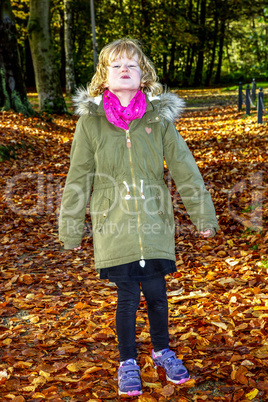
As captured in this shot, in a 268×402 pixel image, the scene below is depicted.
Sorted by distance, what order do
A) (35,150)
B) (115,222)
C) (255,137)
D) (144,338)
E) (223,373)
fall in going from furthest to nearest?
(35,150) → (255,137) → (144,338) → (223,373) → (115,222)

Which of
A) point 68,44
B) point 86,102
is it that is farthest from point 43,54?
point 86,102

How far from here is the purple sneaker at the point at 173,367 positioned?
10.3 ft

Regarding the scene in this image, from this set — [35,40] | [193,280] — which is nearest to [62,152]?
[35,40]

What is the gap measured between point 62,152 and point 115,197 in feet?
32.1

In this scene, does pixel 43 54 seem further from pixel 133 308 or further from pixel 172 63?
pixel 172 63

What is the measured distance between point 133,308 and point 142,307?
143 centimetres

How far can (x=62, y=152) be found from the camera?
1251 cm

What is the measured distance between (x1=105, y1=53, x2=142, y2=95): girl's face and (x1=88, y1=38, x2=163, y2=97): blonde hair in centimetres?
3

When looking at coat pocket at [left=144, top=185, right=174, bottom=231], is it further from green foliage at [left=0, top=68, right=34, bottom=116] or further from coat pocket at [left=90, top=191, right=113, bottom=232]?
Answer: green foliage at [left=0, top=68, right=34, bottom=116]

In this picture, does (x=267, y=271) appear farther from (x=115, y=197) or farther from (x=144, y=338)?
(x=115, y=197)

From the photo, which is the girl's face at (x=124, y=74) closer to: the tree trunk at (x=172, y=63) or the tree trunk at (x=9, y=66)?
the tree trunk at (x=9, y=66)

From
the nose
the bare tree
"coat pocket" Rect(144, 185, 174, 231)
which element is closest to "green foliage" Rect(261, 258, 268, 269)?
"coat pocket" Rect(144, 185, 174, 231)

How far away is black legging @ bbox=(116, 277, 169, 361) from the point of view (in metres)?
3.05

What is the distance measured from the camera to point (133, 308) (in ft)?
10.1
